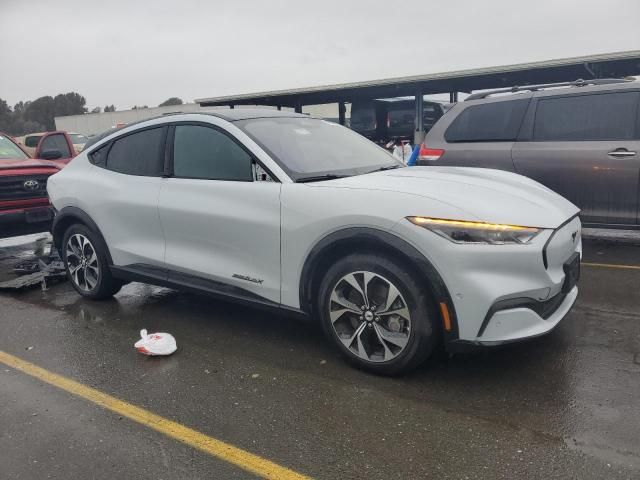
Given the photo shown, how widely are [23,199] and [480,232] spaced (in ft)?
19.8

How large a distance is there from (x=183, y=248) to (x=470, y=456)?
99.7 inches

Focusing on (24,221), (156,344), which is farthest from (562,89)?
(24,221)

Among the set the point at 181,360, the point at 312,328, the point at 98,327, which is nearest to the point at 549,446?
the point at 312,328

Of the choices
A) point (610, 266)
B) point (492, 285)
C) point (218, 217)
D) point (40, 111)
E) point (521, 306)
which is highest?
point (40, 111)

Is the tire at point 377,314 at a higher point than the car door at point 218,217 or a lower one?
lower

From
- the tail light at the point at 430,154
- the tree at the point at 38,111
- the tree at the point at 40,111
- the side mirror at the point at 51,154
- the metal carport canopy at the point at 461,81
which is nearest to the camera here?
the tail light at the point at 430,154

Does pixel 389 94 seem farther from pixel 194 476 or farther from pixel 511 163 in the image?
pixel 194 476

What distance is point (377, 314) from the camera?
3.21 metres

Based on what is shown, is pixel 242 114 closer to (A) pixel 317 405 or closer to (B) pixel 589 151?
(A) pixel 317 405

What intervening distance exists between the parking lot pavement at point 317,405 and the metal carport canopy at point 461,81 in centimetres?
1115

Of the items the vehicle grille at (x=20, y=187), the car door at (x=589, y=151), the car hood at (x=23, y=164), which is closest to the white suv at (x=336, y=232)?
the car door at (x=589, y=151)

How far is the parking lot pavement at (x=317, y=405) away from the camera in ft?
8.25

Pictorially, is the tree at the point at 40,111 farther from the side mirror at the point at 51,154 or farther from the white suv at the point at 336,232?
the white suv at the point at 336,232

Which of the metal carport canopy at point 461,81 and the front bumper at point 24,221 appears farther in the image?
the metal carport canopy at point 461,81
